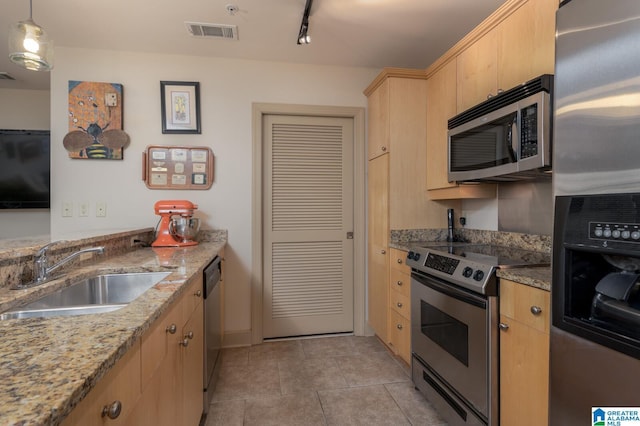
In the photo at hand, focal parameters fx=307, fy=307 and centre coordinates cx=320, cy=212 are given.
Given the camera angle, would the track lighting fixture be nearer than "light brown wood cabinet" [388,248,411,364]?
Yes

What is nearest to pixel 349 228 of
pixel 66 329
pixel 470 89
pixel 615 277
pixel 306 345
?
pixel 306 345

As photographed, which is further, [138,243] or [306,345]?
[306,345]

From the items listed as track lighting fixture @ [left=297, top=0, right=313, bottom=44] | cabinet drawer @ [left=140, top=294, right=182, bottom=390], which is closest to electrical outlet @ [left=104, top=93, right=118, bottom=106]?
track lighting fixture @ [left=297, top=0, right=313, bottom=44]

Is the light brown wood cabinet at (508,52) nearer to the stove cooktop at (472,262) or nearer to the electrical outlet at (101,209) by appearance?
the stove cooktop at (472,262)

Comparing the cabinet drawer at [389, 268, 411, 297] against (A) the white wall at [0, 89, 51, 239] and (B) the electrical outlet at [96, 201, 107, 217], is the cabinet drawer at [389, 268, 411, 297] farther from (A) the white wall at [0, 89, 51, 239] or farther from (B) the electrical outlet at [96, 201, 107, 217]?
(A) the white wall at [0, 89, 51, 239]

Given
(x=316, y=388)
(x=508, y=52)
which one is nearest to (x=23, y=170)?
(x=316, y=388)

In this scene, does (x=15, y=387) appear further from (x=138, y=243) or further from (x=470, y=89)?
(x=470, y=89)

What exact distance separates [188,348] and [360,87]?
100 inches

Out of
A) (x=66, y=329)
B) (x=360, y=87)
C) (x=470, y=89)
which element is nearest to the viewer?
(x=66, y=329)

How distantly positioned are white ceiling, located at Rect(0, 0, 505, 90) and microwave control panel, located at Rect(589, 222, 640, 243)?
1.74 meters

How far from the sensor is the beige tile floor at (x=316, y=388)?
177 centimetres

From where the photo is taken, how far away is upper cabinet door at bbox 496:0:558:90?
1438 mm

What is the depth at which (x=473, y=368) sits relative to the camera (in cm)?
150

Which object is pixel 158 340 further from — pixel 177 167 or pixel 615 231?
pixel 177 167
